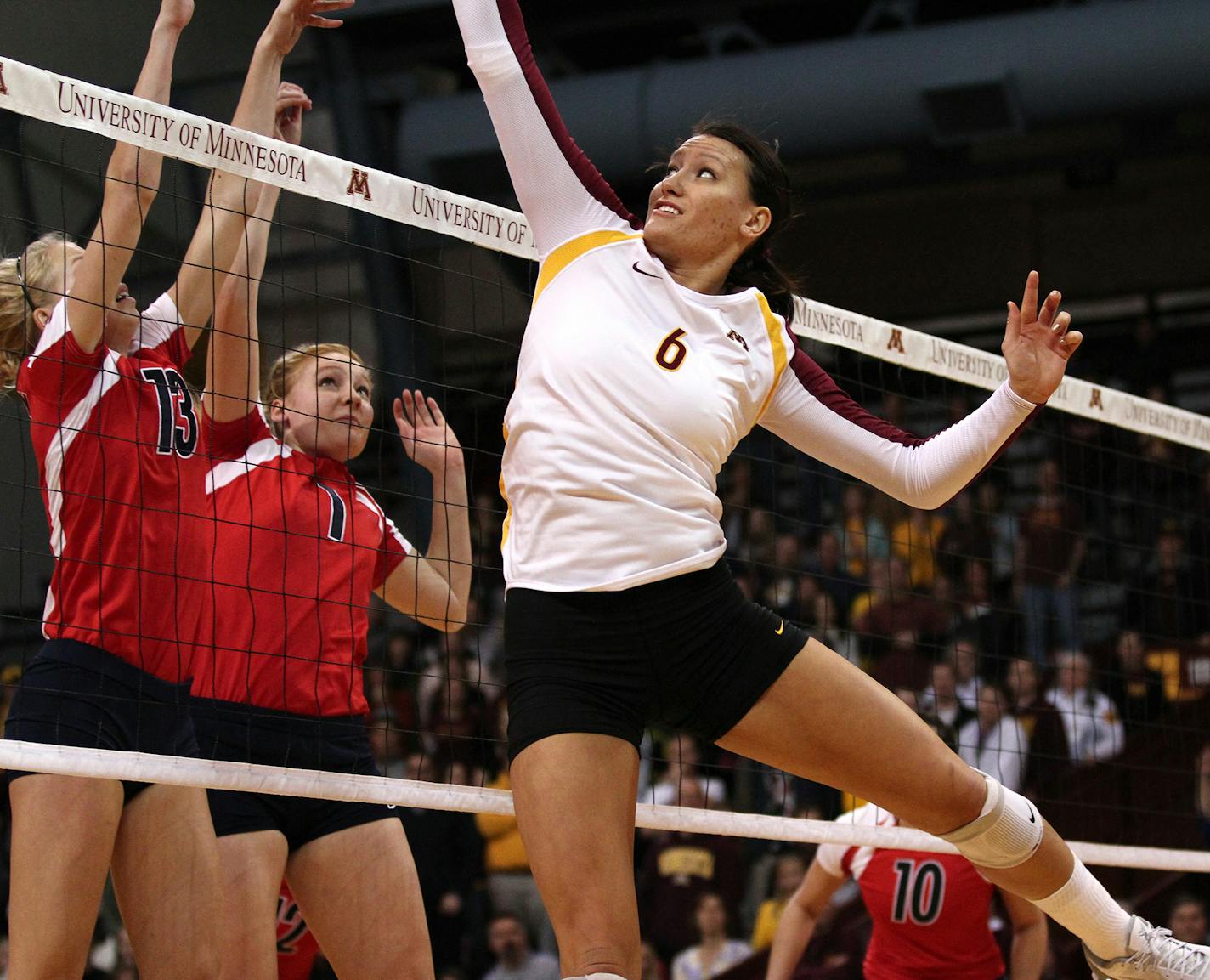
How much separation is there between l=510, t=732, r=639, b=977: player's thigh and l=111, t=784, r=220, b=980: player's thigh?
3.57ft

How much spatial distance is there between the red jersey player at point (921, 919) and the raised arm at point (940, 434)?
2.64 meters

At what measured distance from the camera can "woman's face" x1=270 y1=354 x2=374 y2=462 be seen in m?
4.57

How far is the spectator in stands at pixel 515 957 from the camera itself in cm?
991

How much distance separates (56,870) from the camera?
3.46m

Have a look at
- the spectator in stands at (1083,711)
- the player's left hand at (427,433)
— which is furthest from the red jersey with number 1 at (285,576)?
the spectator in stands at (1083,711)

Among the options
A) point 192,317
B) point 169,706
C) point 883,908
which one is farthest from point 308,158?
point 883,908

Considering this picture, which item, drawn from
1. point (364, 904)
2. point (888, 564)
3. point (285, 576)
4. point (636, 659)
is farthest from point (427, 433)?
point (888, 564)

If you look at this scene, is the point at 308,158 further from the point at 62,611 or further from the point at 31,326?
the point at 62,611

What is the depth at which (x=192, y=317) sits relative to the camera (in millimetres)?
4176

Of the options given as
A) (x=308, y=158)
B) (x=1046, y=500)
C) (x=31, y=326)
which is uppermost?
(x=1046, y=500)

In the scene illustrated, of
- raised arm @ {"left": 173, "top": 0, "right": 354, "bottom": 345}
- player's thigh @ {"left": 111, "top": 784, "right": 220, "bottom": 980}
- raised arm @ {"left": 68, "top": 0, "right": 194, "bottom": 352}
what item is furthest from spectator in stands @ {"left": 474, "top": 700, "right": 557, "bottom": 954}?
raised arm @ {"left": 68, "top": 0, "right": 194, "bottom": 352}

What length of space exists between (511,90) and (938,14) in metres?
12.5

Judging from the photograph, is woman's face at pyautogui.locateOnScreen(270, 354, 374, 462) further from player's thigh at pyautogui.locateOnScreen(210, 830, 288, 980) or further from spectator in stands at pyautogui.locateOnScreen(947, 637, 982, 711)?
spectator in stands at pyautogui.locateOnScreen(947, 637, 982, 711)

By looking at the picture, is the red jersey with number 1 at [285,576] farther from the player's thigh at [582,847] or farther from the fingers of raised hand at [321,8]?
the player's thigh at [582,847]
